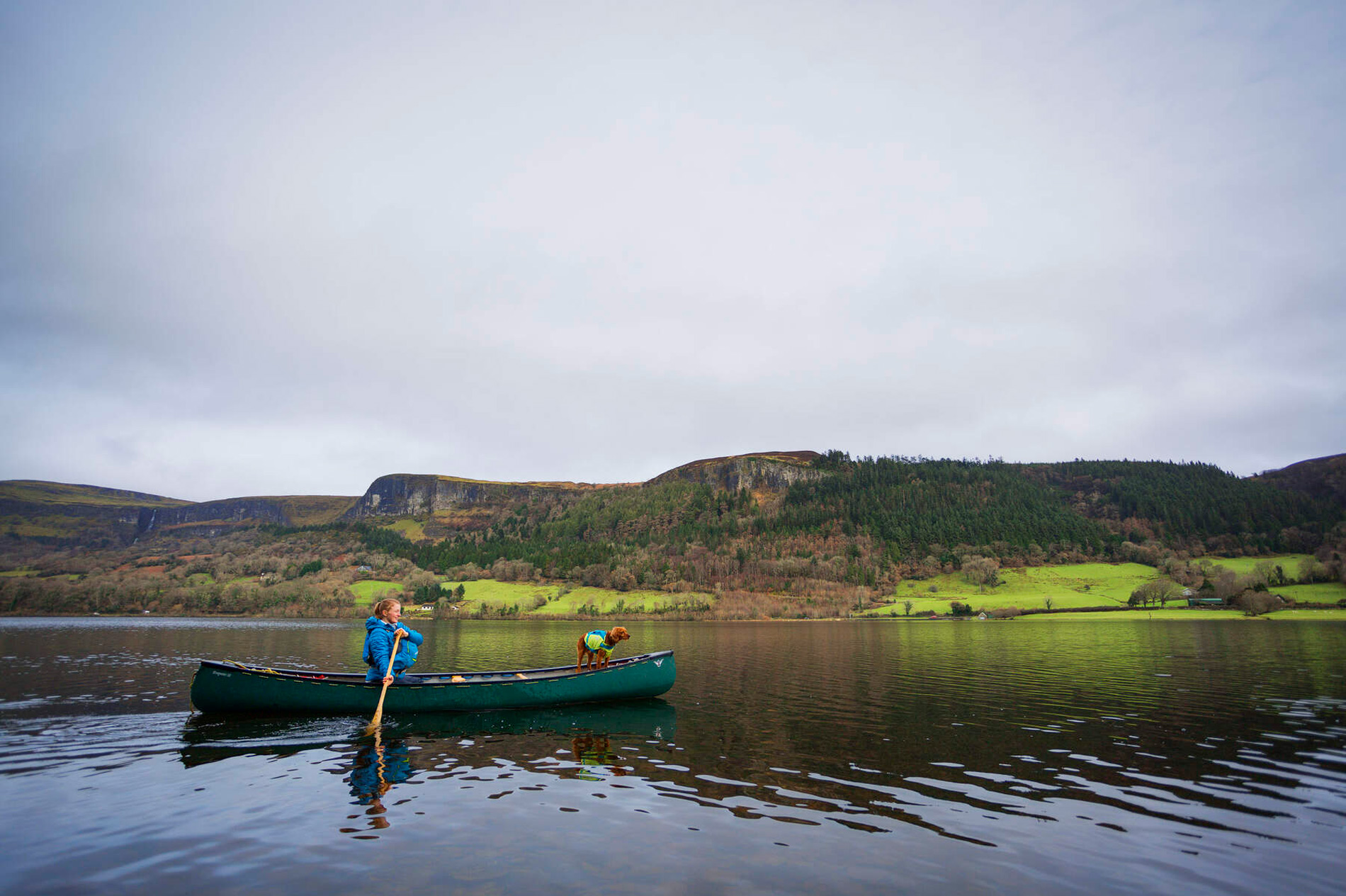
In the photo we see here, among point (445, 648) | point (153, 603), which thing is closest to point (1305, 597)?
point (445, 648)

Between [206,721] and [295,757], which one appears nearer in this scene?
[295,757]

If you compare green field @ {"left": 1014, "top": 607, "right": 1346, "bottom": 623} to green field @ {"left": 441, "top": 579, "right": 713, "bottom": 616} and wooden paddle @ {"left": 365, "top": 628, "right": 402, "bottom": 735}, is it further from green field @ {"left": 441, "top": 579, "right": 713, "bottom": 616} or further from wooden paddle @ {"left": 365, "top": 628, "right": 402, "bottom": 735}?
wooden paddle @ {"left": 365, "top": 628, "right": 402, "bottom": 735}

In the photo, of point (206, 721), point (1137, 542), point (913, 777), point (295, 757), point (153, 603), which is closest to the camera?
point (913, 777)

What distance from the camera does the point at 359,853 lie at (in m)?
11.1

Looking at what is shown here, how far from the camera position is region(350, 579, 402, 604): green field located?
18000cm

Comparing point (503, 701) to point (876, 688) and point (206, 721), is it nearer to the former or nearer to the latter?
point (206, 721)

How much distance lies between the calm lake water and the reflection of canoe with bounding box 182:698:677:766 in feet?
0.52

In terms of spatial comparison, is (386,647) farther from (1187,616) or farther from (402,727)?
(1187,616)

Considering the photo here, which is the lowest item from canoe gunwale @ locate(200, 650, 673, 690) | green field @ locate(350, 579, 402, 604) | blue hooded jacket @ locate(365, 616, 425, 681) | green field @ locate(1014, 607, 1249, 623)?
green field @ locate(1014, 607, 1249, 623)

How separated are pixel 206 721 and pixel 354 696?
18.6 feet

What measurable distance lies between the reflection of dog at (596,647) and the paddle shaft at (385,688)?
749cm

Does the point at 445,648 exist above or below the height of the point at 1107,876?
below

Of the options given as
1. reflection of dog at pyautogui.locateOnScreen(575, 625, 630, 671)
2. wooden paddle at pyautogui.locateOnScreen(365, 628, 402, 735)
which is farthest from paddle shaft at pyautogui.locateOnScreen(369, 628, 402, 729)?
reflection of dog at pyautogui.locateOnScreen(575, 625, 630, 671)

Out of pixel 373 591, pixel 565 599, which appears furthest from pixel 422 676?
pixel 373 591
